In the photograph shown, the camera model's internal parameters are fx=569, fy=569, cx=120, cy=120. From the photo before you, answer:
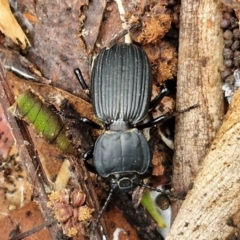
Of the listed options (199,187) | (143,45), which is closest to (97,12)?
(143,45)

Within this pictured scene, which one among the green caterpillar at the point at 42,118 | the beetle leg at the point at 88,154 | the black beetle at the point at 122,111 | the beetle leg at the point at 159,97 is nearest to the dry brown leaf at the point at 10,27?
the black beetle at the point at 122,111

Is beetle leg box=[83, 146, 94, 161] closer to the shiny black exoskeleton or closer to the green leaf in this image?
the shiny black exoskeleton

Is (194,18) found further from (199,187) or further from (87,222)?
(87,222)

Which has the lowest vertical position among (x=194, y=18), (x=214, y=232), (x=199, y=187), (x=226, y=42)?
(x=214, y=232)

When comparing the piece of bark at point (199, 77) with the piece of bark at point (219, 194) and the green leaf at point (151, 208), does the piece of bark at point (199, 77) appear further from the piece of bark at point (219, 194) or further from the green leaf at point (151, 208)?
the green leaf at point (151, 208)

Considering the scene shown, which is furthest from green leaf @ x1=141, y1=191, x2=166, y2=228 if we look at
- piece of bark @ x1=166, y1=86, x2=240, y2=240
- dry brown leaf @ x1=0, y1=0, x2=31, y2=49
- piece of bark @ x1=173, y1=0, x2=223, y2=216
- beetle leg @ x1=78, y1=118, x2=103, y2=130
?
dry brown leaf @ x1=0, y1=0, x2=31, y2=49

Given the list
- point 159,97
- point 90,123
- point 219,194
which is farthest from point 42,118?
point 219,194
